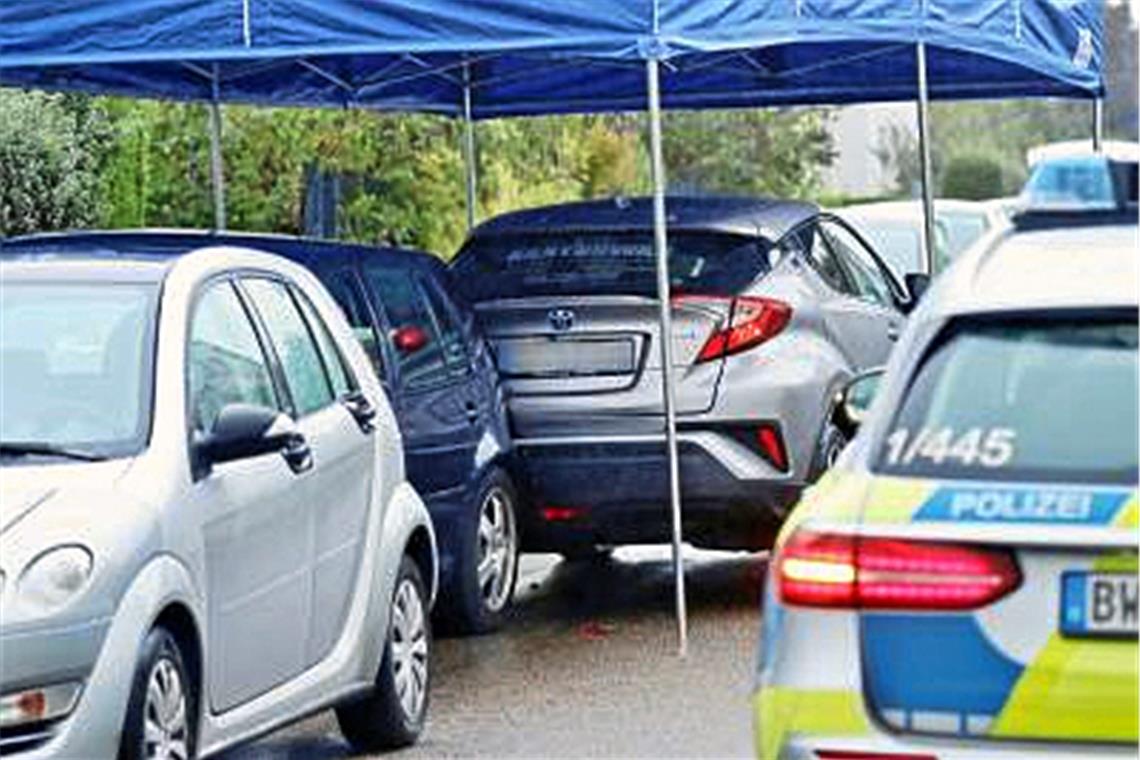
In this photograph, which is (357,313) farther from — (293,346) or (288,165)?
(288,165)

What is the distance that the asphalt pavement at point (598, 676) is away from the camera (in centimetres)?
896

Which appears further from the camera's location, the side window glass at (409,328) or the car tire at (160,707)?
the side window glass at (409,328)

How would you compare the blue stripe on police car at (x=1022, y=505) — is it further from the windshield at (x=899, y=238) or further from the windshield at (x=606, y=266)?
the windshield at (x=899, y=238)

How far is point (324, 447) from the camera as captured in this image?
8.20 meters

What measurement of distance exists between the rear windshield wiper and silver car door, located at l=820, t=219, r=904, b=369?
5.15 m

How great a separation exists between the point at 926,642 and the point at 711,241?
6.60 m

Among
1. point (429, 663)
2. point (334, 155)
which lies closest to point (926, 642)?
point (429, 663)

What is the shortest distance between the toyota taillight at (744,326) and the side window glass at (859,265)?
1.04 meters

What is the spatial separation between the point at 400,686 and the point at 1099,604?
400 cm

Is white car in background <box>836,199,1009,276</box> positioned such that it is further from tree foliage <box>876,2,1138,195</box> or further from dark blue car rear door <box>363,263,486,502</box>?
tree foliage <box>876,2,1138,195</box>

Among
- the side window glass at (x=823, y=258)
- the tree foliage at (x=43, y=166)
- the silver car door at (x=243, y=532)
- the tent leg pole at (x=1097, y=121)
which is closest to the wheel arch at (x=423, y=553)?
the silver car door at (x=243, y=532)

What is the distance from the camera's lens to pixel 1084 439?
5.29m

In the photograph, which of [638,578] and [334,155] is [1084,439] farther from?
[334,155]

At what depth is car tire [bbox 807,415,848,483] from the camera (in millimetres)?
11461
